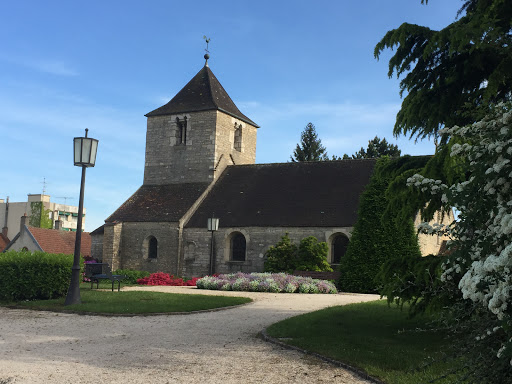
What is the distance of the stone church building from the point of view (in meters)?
27.2

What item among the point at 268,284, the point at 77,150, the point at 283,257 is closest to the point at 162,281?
the point at 283,257

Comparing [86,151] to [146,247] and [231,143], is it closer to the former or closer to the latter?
[146,247]

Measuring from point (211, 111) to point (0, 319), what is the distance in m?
23.2

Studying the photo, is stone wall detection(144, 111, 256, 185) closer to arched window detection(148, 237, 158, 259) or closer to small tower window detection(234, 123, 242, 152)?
small tower window detection(234, 123, 242, 152)

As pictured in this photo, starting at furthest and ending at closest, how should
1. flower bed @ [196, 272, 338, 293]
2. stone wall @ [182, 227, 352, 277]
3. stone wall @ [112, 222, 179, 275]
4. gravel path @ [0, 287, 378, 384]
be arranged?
stone wall @ [112, 222, 179, 275] → stone wall @ [182, 227, 352, 277] → flower bed @ [196, 272, 338, 293] → gravel path @ [0, 287, 378, 384]

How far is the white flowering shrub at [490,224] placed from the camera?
392 centimetres

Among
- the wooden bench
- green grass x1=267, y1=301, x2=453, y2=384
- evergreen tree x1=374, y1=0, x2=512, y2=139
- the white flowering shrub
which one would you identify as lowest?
green grass x1=267, y1=301, x2=453, y2=384

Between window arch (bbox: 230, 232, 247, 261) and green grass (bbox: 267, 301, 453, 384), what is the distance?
51.9 ft

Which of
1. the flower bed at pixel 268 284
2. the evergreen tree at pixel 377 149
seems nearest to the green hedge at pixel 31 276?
the flower bed at pixel 268 284

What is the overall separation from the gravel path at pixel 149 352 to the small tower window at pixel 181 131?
23.0 meters

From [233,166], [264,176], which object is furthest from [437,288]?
[233,166]

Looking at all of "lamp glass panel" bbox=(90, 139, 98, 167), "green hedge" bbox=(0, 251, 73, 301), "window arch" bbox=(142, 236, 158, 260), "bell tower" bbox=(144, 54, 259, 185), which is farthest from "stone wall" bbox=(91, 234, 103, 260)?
"lamp glass panel" bbox=(90, 139, 98, 167)

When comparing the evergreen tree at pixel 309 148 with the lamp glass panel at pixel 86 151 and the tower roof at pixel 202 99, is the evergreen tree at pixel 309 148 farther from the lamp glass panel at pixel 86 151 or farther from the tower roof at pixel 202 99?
the lamp glass panel at pixel 86 151

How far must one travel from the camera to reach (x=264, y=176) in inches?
1234
